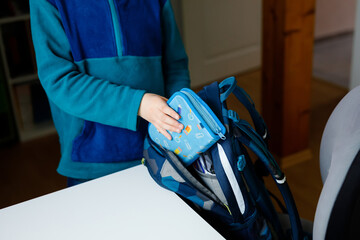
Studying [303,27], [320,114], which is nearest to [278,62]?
[303,27]

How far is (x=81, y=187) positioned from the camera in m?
0.95

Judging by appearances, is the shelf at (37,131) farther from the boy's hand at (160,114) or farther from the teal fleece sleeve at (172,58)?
the boy's hand at (160,114)

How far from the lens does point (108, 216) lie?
0.86 metres

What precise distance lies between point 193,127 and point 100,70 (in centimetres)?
33

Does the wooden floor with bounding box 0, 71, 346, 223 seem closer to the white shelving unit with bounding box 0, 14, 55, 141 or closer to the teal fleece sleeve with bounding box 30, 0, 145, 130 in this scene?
the white shelving unit with bounding box 0, 14, 55, 141

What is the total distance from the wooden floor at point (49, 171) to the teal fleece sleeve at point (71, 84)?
1206 mm

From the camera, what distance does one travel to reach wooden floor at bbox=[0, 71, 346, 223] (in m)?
2.11

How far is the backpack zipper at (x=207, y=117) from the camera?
0.84m

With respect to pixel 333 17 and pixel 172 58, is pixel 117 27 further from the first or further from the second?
pixel 333 17

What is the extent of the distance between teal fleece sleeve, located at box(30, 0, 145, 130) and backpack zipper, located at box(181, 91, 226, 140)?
19 cm

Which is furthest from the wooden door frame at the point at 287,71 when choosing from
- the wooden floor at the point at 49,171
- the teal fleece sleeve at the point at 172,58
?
the teal fleece sleeve at the point at 172,58

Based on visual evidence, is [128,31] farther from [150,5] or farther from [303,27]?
[303,27]

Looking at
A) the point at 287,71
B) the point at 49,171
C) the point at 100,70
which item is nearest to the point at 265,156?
the point at 100,70

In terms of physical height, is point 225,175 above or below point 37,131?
above
